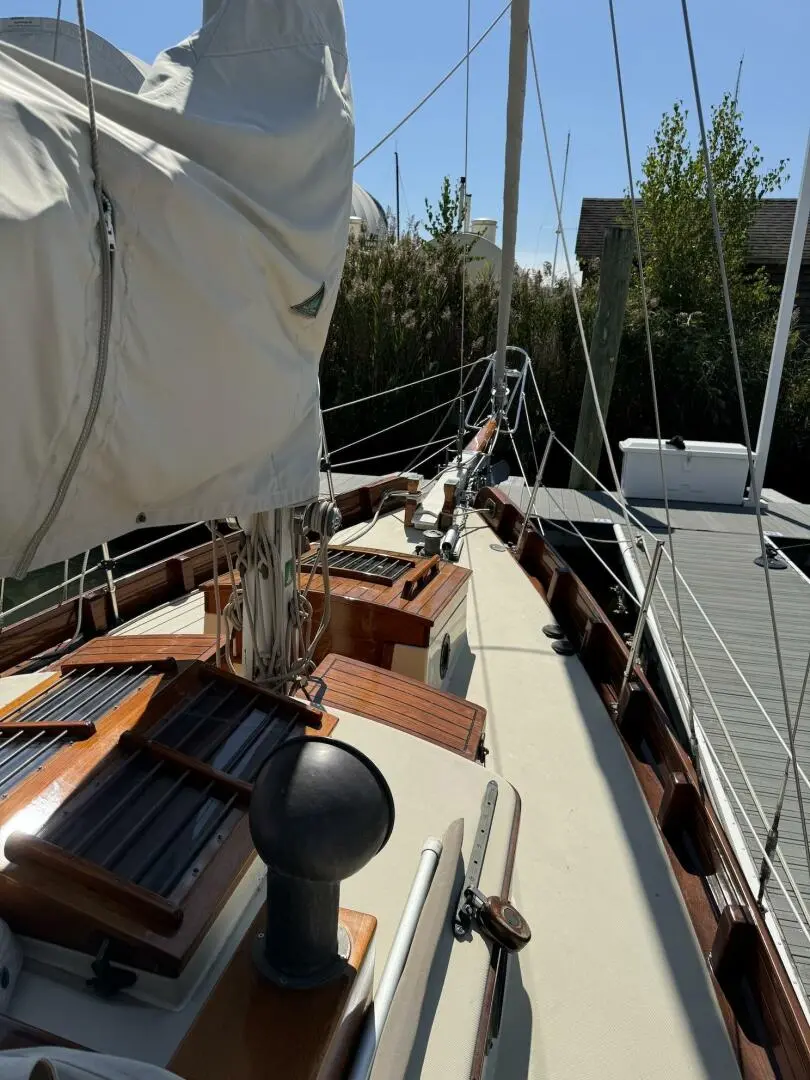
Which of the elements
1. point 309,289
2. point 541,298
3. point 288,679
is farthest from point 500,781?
point 541,298

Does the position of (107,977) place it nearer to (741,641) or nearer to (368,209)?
(741,641)

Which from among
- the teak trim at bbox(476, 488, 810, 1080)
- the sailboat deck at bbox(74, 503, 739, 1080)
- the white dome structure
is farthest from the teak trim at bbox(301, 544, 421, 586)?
the white dome structure

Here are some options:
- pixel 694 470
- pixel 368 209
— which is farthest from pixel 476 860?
pixel 368 209

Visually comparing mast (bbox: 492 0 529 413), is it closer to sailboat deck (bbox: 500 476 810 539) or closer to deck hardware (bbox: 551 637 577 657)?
deck hardware (bbox: 551 637 577 657)

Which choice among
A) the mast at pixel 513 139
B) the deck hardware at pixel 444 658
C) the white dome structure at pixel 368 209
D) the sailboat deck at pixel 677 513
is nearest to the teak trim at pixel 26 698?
the deck hardware at pixel 444 658

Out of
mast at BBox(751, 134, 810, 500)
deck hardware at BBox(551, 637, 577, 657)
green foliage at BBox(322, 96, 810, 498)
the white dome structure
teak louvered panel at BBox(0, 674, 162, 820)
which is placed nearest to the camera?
teak louvered panel at BBox(0, 674, 162, 820)

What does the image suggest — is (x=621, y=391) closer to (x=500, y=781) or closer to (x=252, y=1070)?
(x=500, y=781)

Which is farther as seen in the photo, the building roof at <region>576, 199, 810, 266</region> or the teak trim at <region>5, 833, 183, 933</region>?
the building roof at <region>576, 199, 810, 266</region>

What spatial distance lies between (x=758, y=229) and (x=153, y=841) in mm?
17469

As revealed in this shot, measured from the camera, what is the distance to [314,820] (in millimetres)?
929

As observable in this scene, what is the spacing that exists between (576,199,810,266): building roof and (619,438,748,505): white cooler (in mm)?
7168

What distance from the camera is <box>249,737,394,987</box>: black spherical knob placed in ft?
3.05

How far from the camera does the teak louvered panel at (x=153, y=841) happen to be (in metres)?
1.15

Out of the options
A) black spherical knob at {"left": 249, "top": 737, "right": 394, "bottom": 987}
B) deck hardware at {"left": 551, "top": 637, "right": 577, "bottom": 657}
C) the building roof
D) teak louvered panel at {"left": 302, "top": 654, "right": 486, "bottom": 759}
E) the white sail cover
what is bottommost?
deck hardware at {"left": 551, "top": 637, "right": 577, "bottom": 657}
